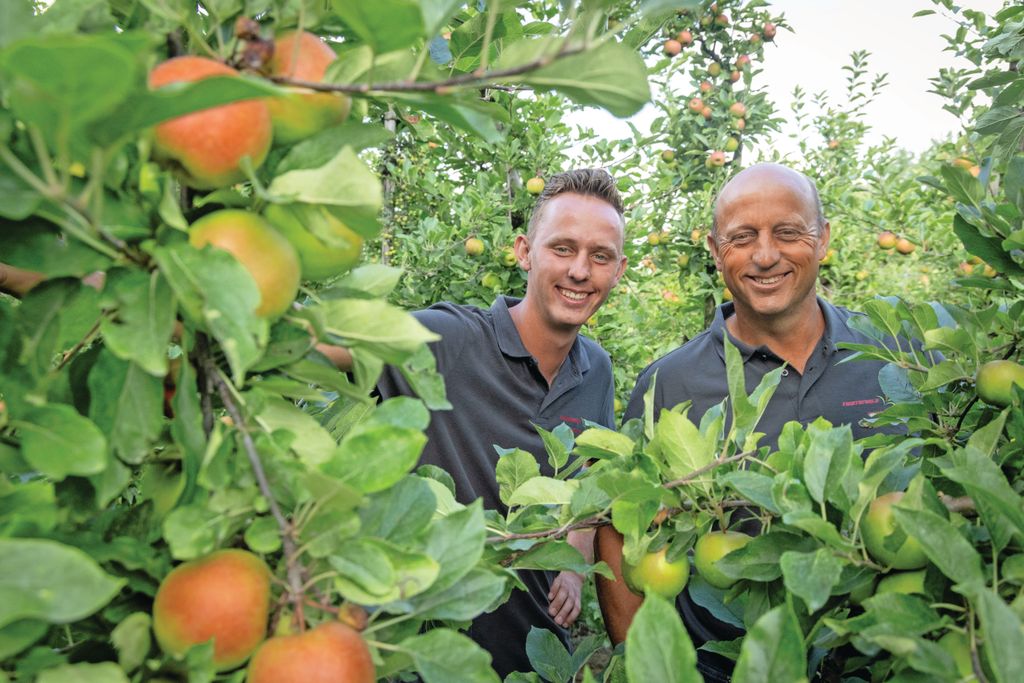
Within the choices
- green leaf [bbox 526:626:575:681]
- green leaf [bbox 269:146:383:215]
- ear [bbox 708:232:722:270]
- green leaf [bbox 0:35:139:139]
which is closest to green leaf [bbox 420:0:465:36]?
green leaf [bbox 269:146:383:215]

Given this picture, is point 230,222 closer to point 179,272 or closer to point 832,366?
point 179,272

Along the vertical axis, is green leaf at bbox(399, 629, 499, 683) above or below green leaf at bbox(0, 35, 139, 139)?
below

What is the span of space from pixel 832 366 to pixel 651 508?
4.99 ft

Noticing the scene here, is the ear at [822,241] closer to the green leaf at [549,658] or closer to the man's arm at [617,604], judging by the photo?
the man's arm at [617,604]

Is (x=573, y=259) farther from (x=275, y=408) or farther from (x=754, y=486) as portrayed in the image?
(x=275, y=408)

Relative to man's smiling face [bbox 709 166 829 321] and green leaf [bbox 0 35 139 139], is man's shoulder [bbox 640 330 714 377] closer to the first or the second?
man's smiling face [bbox 709 166 829 321]

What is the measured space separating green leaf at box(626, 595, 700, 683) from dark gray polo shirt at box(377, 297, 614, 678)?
154 cm

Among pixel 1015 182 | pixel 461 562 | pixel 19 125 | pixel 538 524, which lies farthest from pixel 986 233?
pixel 19 125

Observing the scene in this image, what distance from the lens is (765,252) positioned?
2.26 meters

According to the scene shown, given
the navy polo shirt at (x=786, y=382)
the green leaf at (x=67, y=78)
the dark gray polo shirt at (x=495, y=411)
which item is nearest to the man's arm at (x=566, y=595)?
the dark gray polo shirt at (x=495, y=411)

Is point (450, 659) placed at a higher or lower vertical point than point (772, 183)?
lower

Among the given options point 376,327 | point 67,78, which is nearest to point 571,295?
point 376,327

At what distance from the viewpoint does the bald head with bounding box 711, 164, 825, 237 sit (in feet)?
7.53

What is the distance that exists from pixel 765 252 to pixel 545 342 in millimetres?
722
